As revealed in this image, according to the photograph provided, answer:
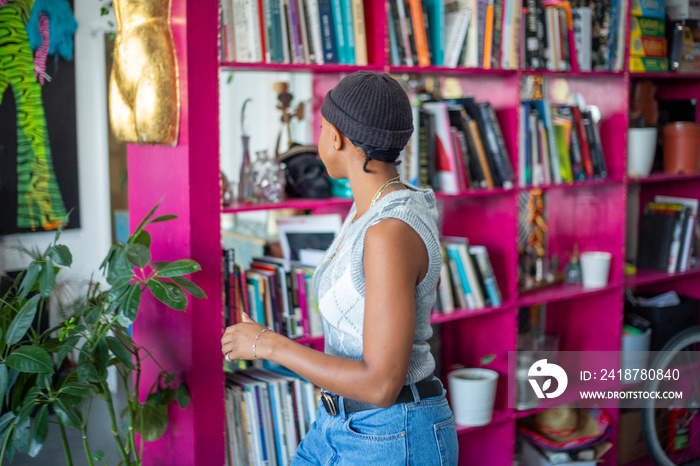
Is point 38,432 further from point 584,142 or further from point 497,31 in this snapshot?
point 584,142

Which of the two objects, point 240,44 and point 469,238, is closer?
point 240,44

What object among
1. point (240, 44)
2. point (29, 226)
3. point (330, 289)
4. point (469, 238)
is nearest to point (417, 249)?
point (330, 289)

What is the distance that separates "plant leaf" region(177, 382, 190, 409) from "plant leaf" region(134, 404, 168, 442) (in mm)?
76

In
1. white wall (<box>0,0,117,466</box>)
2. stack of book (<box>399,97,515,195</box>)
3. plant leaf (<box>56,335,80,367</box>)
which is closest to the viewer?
plant leaf (<box>56,335,80,367</box>)

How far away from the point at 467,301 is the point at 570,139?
916 mm

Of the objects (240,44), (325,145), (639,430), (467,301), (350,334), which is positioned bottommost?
(639,430)

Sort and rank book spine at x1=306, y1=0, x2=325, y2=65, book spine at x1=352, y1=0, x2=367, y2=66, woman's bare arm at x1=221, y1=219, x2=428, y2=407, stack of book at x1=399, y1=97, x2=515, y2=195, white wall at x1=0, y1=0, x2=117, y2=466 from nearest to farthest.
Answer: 1. woman's bare arm at x1=221, y1=219, x2=428, y2=407
2. book spine at x1=306, y1=0, x2=325, y2=65
3. book spine at x1=352, y1=0, x2=367, y2=66
4. stack of book at x1=399, y1=97, x2=515, y2=195
5. white wall at x1=0, y1=0, x2=117, y2=466

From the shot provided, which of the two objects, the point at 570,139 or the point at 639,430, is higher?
the point at 570,139

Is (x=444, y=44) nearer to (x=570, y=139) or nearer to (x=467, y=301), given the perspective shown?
(x=570, y=139)

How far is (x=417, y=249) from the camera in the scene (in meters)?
1.42

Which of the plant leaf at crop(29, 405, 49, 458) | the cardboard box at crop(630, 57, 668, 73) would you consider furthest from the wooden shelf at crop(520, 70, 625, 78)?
the plant leaf at crop(29, 405, 49, 458)

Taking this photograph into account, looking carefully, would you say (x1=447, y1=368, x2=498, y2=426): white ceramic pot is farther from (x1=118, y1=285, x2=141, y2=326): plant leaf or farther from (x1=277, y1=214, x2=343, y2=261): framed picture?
(x1=118, y1=285, x2=141, y2=326): plant leaf

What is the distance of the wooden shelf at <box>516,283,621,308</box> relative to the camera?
3025mm

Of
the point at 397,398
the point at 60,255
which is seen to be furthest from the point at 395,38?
the point at 397,398
